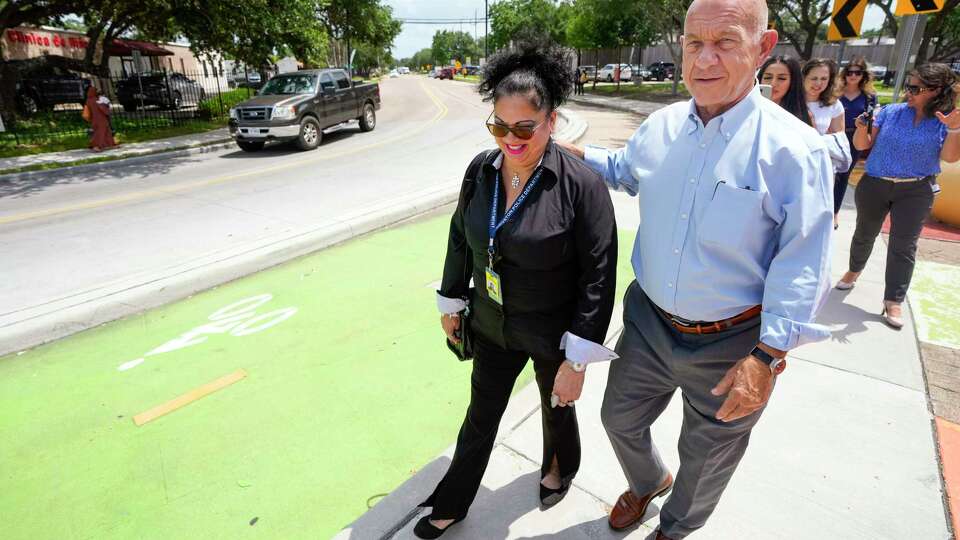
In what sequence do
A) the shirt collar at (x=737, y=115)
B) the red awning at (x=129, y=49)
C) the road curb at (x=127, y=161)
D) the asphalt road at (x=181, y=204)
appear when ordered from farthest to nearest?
the red awning at (x=129, y=49) → the road curb at (x=127, y=161) → the asphalt road at (x=181, y=204) → the shirt collar at (x=737, y=115)

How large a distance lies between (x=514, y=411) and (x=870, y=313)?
3277mm

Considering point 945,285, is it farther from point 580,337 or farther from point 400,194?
point 400,194

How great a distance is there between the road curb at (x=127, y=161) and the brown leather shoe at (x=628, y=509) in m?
13.5

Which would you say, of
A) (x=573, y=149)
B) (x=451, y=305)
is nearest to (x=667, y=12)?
(x=573, y=149)

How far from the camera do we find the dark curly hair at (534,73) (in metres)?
1.88

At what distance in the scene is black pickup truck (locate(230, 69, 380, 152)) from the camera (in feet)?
43.4

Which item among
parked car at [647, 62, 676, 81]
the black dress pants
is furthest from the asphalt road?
parked car at [647, 62, 676, 81]

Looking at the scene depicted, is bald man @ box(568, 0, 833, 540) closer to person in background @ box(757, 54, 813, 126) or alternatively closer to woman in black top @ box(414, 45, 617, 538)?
woman in black top @ box(414, 45, 617, 538)

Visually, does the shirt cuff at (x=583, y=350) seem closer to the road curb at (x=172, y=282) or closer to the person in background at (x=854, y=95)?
the road curb at (x=172, y=282)

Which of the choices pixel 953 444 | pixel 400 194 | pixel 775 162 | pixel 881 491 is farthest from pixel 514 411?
pixel 400 194

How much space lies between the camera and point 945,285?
5.00 m

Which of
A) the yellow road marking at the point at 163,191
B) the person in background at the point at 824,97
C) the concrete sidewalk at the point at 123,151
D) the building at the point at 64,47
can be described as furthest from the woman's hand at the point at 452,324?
the building at the point at 64,47

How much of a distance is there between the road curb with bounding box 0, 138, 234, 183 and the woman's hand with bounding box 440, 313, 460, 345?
12.8 metres

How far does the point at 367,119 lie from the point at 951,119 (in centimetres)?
1590
